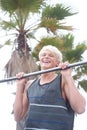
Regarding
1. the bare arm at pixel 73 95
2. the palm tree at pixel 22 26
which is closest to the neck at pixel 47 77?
the bare arm at pixel 73 95

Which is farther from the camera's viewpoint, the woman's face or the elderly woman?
the woman's face

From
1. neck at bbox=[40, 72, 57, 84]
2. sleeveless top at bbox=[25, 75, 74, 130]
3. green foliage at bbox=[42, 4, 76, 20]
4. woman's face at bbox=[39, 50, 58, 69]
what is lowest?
sleeveless top at bbox=[25, 75, 74, 130]

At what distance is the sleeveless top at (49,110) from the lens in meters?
3.12

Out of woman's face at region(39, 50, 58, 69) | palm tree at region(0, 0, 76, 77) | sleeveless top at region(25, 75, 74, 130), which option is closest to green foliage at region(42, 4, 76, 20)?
palm tree at region(0, 0, 76, 77)

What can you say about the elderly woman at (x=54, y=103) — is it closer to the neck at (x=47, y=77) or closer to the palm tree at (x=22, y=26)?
the neck at (x=47, y=77)

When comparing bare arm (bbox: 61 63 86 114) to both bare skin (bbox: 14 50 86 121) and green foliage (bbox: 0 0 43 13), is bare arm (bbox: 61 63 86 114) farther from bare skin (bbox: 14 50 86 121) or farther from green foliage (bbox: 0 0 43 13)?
green foliage (bbox: 0 0 43 13)

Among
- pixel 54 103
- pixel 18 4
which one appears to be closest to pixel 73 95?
pixel 54 103

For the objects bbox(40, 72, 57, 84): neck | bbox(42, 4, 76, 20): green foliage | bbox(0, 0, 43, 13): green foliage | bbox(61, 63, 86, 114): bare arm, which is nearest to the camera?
bbox(61, 63, 86, 114): bare arm

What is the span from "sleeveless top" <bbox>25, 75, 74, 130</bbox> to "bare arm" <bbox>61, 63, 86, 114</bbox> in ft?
0.17

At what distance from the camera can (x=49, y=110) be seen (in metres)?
3.13

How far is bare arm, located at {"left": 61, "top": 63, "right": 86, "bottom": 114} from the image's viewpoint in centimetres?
309

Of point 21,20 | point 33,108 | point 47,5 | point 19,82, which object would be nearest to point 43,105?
point 33,108

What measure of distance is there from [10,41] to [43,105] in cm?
680

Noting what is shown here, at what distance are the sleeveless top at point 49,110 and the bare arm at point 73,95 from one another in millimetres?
53
